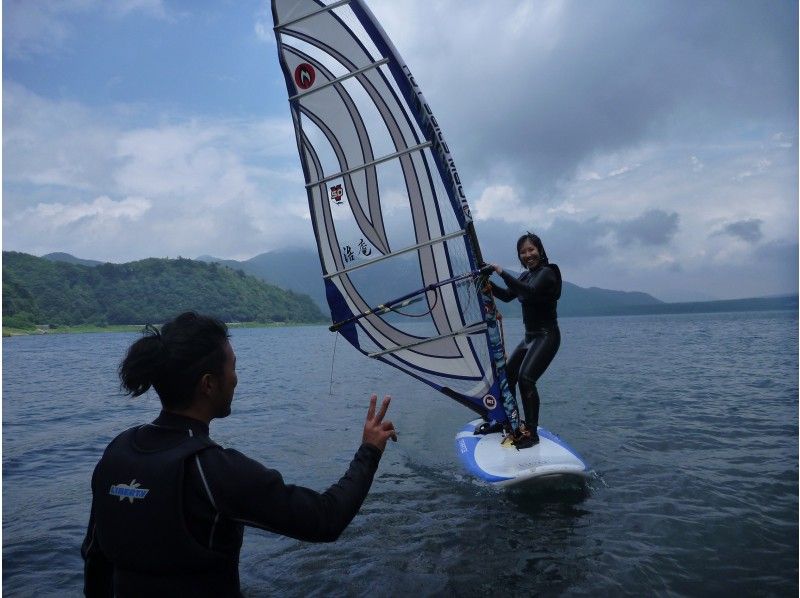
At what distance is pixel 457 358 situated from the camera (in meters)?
7.59

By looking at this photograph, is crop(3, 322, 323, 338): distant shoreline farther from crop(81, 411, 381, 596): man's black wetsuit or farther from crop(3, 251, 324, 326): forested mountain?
crop(81, 411, 381, 596): man's black wetsuit

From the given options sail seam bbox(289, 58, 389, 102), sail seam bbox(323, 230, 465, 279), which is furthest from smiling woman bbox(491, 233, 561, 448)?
sail seam bbox(289, 58, 389, 102)

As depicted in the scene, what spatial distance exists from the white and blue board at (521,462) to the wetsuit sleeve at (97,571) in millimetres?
5225

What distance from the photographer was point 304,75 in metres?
6.95

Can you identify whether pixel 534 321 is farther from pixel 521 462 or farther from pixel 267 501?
pixel 267 501

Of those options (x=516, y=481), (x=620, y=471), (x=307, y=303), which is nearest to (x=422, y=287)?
(x=516, y=481)

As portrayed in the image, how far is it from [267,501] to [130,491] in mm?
506

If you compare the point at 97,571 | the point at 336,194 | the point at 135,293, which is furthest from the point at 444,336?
the point at 135,293

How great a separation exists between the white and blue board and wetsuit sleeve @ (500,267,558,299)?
2041 mm

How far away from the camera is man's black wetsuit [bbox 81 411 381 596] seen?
1871mm

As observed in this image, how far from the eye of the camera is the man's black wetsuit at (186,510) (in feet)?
6.14

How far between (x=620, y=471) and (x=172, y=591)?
7543 mm

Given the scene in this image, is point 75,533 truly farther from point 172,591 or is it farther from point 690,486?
point 690,486

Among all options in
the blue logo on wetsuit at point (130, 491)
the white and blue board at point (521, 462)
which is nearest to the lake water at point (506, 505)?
the white and blue board at point (521, 462)
